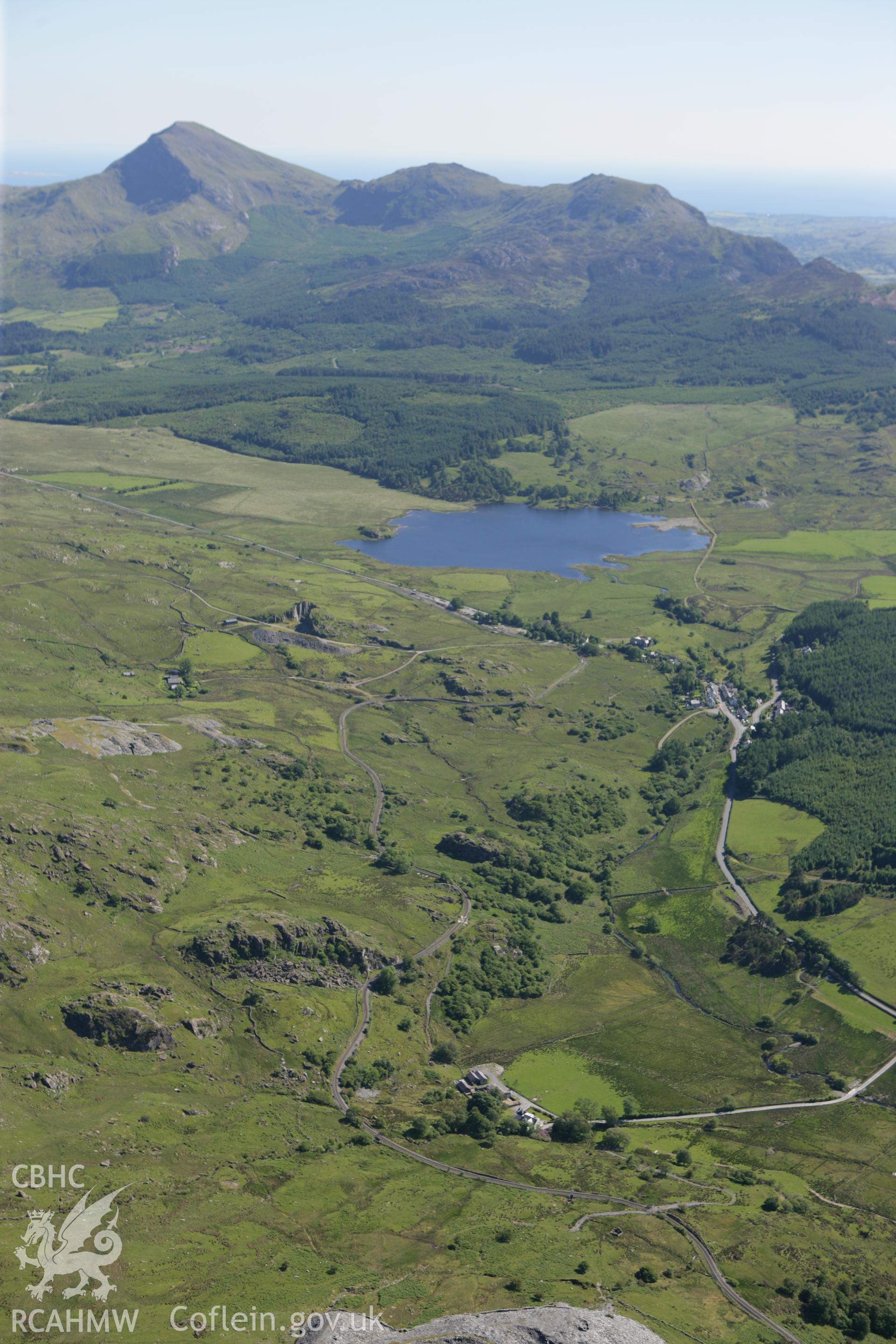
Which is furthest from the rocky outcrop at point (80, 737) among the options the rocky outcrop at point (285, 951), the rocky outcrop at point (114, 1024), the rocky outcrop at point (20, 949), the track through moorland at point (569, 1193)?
the track through moorland at point (569, 1193)

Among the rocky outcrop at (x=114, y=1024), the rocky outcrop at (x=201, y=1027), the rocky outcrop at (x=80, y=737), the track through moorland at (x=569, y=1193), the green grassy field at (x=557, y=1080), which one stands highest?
the rocky outcrop at (x=80, y=737)

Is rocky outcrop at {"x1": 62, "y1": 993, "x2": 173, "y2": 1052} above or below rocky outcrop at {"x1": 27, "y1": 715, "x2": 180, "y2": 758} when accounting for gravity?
below

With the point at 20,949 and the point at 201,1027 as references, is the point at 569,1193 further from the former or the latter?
the point at 20,949

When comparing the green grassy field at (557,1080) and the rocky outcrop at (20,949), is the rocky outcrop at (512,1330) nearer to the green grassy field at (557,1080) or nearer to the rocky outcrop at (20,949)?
the green grassy field at (557,1080)

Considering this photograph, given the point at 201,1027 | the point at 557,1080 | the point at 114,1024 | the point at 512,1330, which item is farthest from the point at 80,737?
the point at 512,1330

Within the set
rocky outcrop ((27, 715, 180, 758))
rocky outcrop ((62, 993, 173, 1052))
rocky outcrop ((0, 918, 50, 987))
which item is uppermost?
rocky outcrop ((27, 715, 180, 758))

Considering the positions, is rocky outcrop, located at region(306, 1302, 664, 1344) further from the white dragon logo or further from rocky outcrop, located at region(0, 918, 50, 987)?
rocky outcrop, located at region(0, 918, 50, 987)

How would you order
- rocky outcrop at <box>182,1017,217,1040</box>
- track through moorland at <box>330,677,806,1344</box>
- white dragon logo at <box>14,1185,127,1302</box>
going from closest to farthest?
white dragon logo at <box>14,1185,127,1302</box> → track through moorland at <box>330,677,806,1344</box> → rocky outcrop at <box>182,1017,217,1040</box>

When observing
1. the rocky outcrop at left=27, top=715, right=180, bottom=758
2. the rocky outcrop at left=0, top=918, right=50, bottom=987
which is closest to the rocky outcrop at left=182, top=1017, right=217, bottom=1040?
the rocky outcrop at left=0, top=918, right=50, bottom=987

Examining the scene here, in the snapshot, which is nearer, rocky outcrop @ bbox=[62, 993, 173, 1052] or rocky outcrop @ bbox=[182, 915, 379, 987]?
rocky outcrop @ bbox=[62, 993, 173, 1052]
